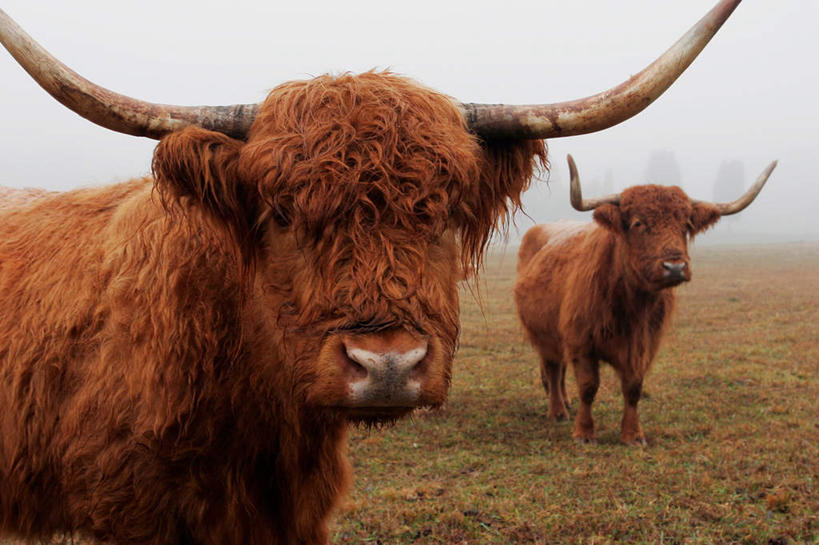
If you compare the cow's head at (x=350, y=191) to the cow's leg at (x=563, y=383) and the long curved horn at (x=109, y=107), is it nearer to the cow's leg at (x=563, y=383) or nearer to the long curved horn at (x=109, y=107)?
the long curved horn at (x=109, y=107)

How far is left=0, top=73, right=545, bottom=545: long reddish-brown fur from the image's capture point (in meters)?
1.99

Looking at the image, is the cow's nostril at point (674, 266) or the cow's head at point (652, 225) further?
the cow's head at point (652, 225)

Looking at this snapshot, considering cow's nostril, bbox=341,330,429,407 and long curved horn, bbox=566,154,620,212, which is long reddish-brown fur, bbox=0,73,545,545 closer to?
cow's nostril, bbox=341,330,429,407

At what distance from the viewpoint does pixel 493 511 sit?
4.84m

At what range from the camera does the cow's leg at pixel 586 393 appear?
6730mm

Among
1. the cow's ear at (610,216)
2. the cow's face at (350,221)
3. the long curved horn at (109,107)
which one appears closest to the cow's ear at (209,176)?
the cow's face at (350,221)

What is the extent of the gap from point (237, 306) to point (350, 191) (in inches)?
32.0

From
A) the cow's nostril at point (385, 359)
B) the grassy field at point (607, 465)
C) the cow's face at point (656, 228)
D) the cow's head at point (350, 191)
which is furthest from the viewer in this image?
the cow's face at point (656, 228)

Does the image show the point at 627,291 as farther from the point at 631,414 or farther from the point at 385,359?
the point at 385,359

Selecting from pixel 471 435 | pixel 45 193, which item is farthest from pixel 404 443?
pixel 45 193

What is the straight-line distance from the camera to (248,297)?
2449 millimetres

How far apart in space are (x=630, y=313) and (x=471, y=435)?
213 centimetres

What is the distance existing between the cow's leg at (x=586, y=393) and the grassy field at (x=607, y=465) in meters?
0.20

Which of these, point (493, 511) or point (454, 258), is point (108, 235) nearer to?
point (454, 258)
